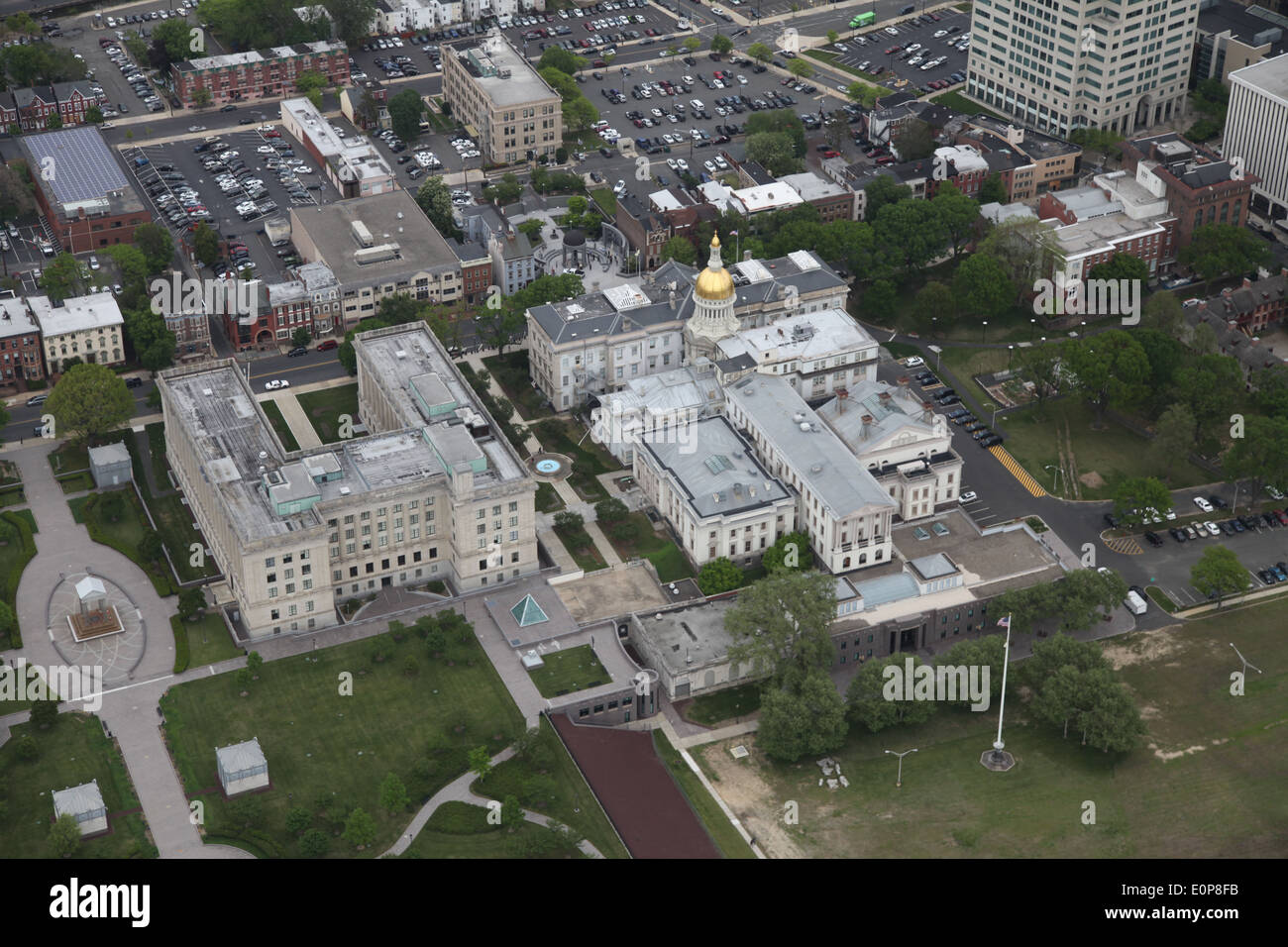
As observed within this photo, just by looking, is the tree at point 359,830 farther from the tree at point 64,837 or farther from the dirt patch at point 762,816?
the dirt patch at point 762,816

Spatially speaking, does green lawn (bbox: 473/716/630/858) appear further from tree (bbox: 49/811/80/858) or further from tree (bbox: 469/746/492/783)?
tree (bbox: 49/811/80/858)

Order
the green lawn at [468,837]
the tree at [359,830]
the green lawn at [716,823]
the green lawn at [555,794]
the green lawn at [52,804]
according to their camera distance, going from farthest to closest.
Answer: the green lawn at [555,794]
the green lawn at [716,823]
the green lawn at [468,837]
the green lawn at [52,804]
the tree at [359,830]

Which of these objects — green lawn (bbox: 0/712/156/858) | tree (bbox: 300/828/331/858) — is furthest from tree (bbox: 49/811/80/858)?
tree (bbox: 300/828/331/858)

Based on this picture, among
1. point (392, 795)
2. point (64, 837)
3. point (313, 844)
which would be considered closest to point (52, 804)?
point (64, 837)

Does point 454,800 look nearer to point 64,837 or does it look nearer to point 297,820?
point 297,820

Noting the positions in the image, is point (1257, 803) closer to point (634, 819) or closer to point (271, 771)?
point (634, 819)

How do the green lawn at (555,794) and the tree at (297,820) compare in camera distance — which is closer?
the tree at (297,820)

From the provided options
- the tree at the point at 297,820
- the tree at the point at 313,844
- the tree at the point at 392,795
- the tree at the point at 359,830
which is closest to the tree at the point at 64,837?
the tree at the point at 297,820
